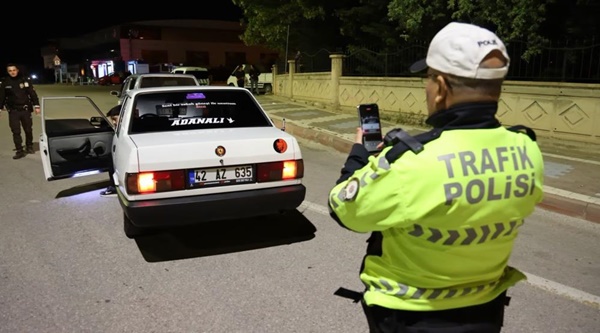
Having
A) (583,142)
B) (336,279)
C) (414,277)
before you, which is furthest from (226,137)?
(583,142)

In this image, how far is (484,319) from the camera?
1624 millimetres

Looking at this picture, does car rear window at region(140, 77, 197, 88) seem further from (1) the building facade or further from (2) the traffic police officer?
(1) the building facade

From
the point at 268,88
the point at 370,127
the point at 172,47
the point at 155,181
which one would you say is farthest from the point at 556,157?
the point at 172,47

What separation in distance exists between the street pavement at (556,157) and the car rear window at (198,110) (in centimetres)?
60

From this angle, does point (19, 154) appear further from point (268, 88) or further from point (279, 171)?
point (268, 88)

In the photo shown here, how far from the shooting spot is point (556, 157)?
28.2 ft

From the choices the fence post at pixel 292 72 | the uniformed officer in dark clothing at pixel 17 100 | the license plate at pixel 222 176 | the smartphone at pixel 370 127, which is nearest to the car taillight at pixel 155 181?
the license plate at pixel 222 176

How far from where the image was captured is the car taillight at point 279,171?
4.53m

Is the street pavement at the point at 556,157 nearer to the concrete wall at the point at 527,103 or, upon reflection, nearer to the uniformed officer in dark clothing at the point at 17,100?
the concrete wall at the point at 527,103

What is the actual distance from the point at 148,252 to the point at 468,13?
9.65m

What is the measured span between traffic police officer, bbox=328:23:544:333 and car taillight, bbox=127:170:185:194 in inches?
111

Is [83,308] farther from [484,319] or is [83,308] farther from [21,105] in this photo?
[21,105]

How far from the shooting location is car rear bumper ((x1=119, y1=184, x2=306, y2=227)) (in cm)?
413

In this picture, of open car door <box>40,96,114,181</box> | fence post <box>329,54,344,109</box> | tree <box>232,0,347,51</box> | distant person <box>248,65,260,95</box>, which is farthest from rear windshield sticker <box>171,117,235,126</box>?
distant person <box>248,65,260,95</box>
